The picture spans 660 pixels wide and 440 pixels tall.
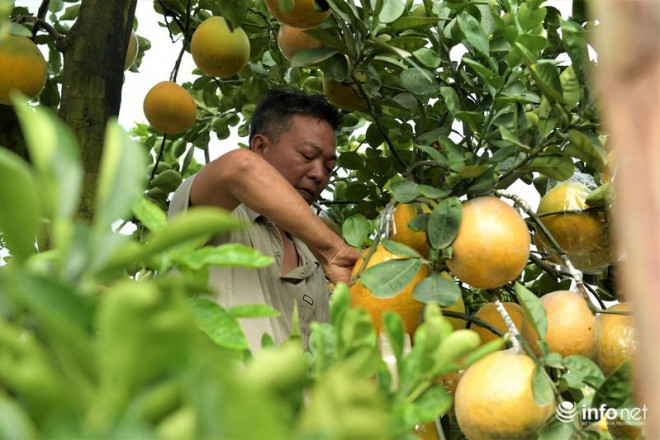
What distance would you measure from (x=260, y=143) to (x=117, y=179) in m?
1.64

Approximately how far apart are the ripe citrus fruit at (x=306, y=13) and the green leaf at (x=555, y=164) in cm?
44

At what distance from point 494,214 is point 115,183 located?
2.50ft

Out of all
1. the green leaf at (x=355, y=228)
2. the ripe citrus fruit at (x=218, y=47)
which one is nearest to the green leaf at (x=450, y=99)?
the green leaf at (x=355, y=228)

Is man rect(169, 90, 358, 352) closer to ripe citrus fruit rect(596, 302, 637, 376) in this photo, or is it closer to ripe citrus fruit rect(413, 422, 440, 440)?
ripe citrus fruit rect(413, 422, 440, 440)

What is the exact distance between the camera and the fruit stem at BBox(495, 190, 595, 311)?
1132mm

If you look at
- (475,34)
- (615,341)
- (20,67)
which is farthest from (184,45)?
(615,341)

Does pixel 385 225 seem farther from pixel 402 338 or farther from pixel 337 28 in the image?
pixel 402 338

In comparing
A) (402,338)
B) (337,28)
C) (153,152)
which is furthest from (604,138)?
(153,152)

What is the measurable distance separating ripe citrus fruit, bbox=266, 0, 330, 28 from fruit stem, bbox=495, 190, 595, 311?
0.44m

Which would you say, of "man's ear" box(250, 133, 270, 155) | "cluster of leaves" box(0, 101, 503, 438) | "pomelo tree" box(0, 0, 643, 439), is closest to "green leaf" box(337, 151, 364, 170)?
"pomelo tree" box(0, 0, 643, 439)

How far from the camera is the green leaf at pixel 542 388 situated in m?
0.88

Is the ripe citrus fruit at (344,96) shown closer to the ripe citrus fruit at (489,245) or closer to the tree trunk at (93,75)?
the tree trunk at (93,75)

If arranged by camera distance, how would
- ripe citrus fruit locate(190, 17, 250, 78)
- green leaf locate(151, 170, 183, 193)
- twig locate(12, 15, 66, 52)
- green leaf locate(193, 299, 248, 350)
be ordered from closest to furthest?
1. green leaf locate(193, 299, 248, 350)
2. twig locate(12, 15, 66, 52)
3. ripe citrus fruit locate(190, 17, 250, 78)
4. green leaf locate(151, 170, 183, 193)

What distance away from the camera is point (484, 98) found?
1.39 meters
